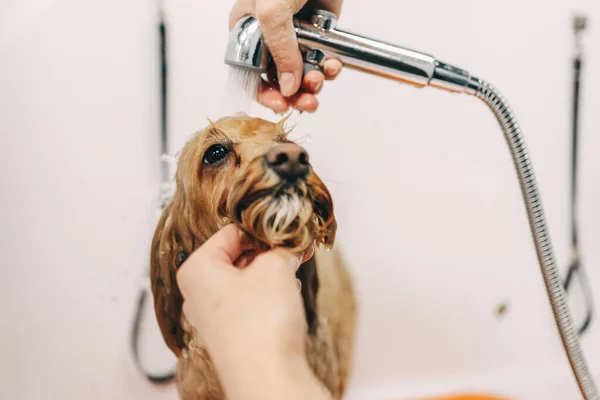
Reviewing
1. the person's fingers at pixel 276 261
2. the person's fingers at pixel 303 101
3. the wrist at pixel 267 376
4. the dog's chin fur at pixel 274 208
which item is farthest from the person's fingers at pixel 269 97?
the wrist at pixel 267 376

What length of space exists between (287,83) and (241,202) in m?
0.26

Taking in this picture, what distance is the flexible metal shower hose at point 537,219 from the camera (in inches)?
32.5

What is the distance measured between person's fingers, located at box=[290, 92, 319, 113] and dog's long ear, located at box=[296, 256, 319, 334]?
27 cm

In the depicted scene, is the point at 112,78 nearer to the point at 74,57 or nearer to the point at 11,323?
the point at 74,57

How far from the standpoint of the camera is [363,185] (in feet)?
4.12

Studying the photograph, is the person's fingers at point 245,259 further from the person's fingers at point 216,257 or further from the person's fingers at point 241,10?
the person's fingers at point 241,10

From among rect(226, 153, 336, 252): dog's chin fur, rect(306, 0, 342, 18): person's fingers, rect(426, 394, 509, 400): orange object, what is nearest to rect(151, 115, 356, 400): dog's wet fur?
rect(226, 153, 336, 252): dog's chin fur

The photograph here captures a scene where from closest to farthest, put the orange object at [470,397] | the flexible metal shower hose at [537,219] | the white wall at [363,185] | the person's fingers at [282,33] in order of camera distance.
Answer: the person's fingers at [282,33] < the flexible metal shower hose at [537,219] < the white wall at [363,185] < the orange object at [470,397]

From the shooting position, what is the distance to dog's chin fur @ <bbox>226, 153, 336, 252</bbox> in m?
0.59

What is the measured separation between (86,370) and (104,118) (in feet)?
1.71

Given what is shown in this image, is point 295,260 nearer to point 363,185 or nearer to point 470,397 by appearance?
point 363,185

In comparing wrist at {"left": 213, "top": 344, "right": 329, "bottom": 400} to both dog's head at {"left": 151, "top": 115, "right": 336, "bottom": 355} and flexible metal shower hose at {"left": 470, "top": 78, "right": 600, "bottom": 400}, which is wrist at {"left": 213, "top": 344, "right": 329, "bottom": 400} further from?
flexible metal shower hose at {"left": 470, "top": 78, "right": 600, "bottom": 400}

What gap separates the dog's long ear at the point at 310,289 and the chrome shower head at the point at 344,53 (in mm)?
354

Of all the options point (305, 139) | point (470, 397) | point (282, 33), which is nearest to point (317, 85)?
point (282, 33)
